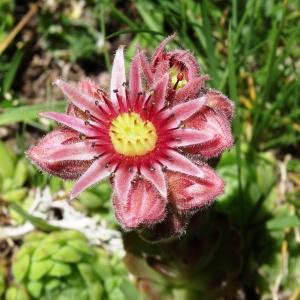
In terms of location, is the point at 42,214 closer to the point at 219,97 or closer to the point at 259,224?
the point at 259,224

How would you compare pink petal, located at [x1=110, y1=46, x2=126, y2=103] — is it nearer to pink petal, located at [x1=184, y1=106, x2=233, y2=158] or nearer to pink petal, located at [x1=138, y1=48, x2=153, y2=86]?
pink petal, located at [x1=138, y1=48, x2=153, y2=86]

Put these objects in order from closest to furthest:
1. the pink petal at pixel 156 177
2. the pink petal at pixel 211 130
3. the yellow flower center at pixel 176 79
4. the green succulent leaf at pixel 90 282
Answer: the pink petal at pixel 156 177 < the pink petal at pixel 211 130 < the yellow flower center at pixel 176 79 < the green succulent leaf at pixel 90 282

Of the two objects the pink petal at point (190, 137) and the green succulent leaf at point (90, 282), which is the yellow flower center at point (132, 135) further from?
the green succulent leaf at point (90, 282)

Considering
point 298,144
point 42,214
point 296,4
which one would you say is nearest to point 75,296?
point 42,214

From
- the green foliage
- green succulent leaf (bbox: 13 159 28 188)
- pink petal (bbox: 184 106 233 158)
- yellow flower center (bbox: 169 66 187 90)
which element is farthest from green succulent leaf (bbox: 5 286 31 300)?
yellow flower center (bbox: 169 66 187 90)

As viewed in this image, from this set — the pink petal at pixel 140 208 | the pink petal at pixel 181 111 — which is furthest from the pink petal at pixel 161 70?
the pink petal at pixel 140 208
